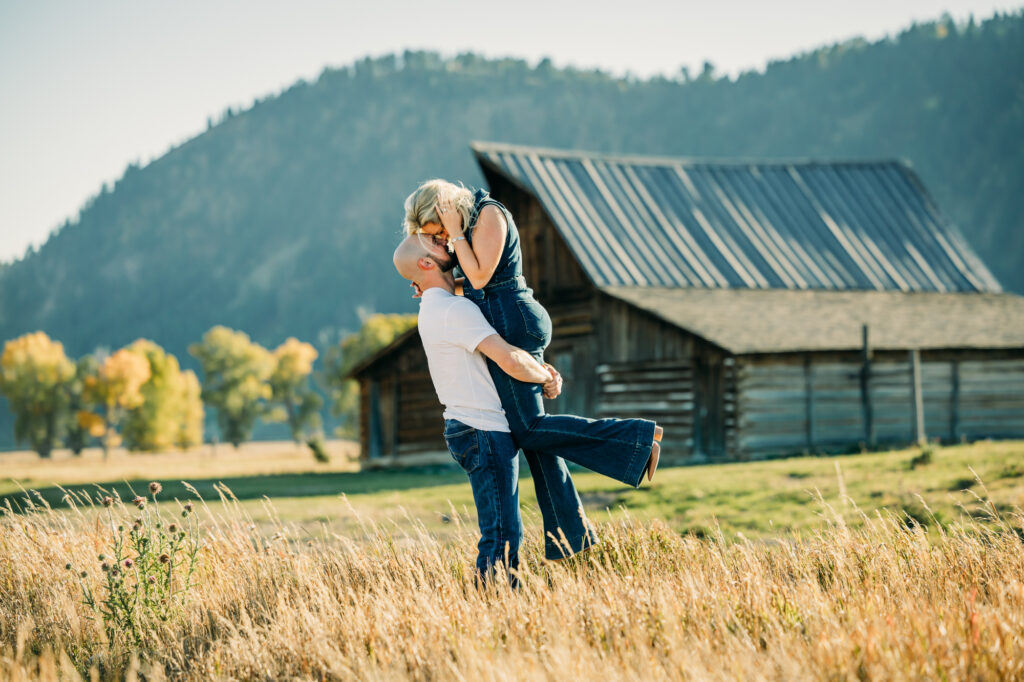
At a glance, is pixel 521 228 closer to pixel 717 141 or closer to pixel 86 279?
pixel 717 141

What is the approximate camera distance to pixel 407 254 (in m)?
4.61

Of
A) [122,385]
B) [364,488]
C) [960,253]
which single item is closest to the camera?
[364,488]

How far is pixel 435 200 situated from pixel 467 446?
1.18 m

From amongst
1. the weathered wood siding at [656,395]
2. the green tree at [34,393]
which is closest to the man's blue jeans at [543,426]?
the weathered wood siding at [656,395]

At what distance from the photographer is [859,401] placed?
836 inches

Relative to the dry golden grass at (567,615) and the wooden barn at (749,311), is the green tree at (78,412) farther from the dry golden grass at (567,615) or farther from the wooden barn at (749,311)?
the dry golden grass at (567,615)

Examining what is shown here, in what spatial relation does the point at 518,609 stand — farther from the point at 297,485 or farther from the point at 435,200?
the point at 297,485

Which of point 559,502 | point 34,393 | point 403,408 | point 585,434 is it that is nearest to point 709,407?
point 403,408

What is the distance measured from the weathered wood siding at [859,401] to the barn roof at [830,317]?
0.59 m

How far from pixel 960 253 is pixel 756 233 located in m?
6.30

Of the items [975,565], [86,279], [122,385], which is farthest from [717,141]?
[975,565]

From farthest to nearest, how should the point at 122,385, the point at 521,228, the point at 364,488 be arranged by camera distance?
the point at 122,385 < the point at 521,228 < the point at 364,488

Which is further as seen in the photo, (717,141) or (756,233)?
(717,141)

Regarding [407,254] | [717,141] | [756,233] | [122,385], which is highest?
[717,141]
